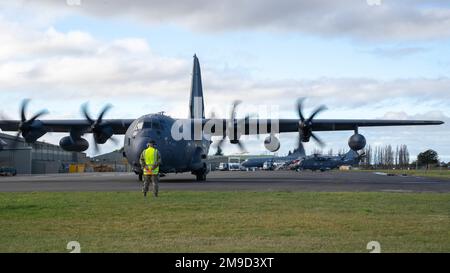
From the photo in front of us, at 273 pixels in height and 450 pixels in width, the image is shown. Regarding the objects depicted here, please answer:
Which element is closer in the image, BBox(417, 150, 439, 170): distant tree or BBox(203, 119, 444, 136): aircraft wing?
BBox(203, 119, 444, 136): aircraft wing

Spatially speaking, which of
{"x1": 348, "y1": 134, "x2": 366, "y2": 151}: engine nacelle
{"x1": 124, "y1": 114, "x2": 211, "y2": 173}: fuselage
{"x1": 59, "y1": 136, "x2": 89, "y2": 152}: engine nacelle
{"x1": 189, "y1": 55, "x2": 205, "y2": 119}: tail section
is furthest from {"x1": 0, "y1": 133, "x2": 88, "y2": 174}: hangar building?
{"x1": 348, "y1": 134, "x2": 366, "y2": 151}: engine nacelle

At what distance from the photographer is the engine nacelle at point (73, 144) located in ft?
129

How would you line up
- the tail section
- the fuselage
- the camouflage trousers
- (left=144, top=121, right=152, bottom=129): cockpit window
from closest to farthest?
the camouflage trousers < the fuselage < (left=144, top=121, right=152, bottom=129): cockpit window < the tail section

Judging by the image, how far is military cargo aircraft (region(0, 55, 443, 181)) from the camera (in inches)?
1220

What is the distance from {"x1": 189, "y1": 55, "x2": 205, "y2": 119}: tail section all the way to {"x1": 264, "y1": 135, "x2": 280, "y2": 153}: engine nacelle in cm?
548

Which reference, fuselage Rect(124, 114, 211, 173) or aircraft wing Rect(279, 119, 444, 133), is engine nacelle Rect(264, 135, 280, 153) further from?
fuselage Rect(124, 114, 211, 173)

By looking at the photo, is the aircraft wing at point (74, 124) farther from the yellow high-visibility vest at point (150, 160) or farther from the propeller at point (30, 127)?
the yellow high-visibility vest at point (150, 160)

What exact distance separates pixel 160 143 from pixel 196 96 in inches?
516

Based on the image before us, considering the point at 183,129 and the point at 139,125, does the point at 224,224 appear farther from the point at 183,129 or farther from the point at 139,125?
the point at 183,129

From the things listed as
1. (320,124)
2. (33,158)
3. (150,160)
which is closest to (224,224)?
(150,160)

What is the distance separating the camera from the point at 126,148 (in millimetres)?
30984

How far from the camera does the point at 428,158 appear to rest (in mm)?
140875

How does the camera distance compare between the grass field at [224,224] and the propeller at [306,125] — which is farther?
the propeller at [306,125]

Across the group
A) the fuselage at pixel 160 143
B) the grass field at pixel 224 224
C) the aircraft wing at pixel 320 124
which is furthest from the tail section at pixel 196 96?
the grass field at pixel 224 224
